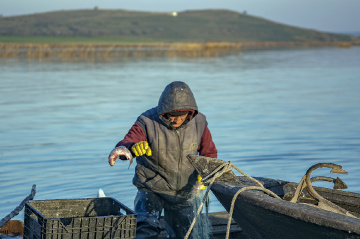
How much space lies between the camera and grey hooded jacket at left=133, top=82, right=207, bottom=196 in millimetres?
5723

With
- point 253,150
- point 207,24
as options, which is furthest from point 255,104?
point 207,24

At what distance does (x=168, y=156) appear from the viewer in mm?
5727

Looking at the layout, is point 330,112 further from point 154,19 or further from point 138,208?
point 154,19

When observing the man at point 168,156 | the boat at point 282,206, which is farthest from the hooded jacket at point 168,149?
the boat at point 282,206

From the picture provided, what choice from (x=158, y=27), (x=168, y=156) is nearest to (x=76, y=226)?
(x=168, y=156)

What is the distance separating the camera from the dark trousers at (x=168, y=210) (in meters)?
5.76

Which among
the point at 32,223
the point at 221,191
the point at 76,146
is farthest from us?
the point at 76,146

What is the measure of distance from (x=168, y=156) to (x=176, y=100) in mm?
554

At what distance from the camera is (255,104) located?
18219 millimetres

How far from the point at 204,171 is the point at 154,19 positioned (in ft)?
473

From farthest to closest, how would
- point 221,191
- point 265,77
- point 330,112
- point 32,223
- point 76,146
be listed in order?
point 265,77 < point 330,112 < point 76,146 < point 221,191 < point 32,223

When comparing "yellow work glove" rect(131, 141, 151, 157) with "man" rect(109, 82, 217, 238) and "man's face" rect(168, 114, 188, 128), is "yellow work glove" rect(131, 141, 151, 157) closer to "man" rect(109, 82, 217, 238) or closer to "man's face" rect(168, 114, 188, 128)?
"man" rect(109, 82, 217, 238)

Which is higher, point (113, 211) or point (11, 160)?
point (113, 211)

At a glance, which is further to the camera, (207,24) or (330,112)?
(207,24)
